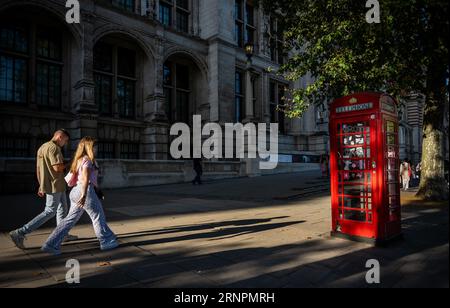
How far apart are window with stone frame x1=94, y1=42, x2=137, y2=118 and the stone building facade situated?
0.23ft

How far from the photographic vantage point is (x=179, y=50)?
2289cm

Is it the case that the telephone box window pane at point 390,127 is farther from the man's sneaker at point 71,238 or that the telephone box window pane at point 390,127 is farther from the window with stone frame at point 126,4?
the window with stone frame at point 126,4

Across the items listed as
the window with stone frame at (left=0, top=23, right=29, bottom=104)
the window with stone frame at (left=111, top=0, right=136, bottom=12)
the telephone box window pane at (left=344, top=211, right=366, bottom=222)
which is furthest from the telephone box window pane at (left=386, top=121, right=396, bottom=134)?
the window with stone frame at (left=111, top=0, right=136, bottom=12)

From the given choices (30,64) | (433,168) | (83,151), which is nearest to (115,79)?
(30,64)

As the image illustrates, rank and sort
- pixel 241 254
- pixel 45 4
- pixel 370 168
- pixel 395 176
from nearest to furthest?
pixel 241 254
pixel 370 168
pixel 395 176
pixel 45 4

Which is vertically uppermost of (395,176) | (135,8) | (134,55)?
(135,8)

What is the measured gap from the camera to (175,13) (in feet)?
79.3

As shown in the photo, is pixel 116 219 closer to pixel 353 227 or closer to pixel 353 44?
pixel 353 227

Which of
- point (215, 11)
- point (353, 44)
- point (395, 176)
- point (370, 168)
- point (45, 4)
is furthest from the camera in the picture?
point (215, 11)

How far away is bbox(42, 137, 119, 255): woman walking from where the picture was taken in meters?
4.58

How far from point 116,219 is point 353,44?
7.50m

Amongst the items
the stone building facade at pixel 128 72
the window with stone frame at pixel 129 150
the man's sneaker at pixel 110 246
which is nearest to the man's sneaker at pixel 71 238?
the man's sneaker at pixel 110 246

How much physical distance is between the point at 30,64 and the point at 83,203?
1709 centimetres
